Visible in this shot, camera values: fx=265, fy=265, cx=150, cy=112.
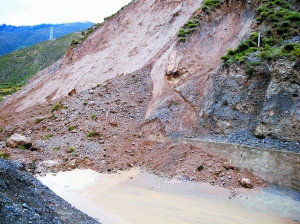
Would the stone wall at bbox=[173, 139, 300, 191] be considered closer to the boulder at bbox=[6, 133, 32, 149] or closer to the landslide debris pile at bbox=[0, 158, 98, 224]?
the landslide debris pile at bbox=[0, 158, 98, 224]

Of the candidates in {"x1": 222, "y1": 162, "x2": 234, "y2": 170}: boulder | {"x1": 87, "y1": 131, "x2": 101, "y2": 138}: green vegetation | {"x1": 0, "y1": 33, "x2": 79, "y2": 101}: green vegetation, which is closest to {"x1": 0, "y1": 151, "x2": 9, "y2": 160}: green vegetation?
A: {"x1": 87, "y1": 131, "x2": 101, "y2": 138}: green vegetation

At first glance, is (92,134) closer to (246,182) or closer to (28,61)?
(246,182)

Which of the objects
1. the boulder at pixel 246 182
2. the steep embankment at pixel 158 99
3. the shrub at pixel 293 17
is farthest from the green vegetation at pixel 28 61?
the boulder at pixel 246 182

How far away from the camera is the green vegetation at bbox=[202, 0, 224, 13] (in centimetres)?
1969

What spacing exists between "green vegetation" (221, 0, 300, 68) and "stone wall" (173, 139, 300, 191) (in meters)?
4.51

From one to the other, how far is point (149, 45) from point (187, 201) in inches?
609

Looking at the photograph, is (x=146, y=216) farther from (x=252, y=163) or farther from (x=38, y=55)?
(x=38, y=55)

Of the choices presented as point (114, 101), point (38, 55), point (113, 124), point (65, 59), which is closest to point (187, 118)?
point (113, 124)

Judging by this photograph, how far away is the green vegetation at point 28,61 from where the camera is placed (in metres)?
72.3

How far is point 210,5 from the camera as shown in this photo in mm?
19938

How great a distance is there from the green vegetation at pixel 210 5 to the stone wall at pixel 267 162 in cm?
1198

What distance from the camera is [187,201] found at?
948 cm

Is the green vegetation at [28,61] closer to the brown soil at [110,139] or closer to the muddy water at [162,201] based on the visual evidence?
the brown soil at [110,139]

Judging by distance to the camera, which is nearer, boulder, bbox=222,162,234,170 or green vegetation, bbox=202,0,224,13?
boulder, bbox=222,162,234,170
